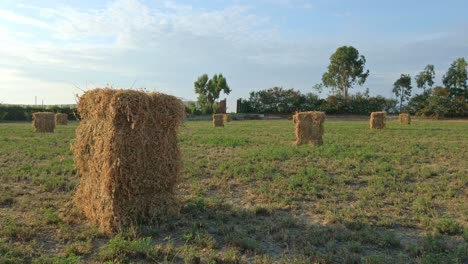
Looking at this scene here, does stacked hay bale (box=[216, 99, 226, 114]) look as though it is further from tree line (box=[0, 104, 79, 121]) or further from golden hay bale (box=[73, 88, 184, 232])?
golden hay bale (box=[73, 88, 184, 232])

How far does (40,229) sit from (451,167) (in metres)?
9.22

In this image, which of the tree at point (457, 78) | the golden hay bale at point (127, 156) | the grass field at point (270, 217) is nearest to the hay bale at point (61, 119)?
the grass field at point (270, 217)

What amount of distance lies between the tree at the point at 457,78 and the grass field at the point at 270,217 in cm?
5581

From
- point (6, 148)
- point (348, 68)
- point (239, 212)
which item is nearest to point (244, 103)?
point (348, 68)

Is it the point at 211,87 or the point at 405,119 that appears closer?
the point at 405,119

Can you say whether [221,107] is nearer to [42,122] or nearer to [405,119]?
[405,119]

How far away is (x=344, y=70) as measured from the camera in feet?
243

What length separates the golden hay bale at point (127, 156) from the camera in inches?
215

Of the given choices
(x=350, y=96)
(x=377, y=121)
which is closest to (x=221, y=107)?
(x=350, y=96)

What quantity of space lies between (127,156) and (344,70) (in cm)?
7278

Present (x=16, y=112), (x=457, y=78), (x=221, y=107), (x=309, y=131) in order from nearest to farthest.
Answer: (x=309, y=131) → (x=16, y=112) → (x=457, y=78) → (x=221, y=107)

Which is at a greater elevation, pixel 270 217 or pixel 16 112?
pixel 16 112

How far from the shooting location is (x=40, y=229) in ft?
17.8

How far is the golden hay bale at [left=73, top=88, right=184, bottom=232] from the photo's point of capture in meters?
5.45
